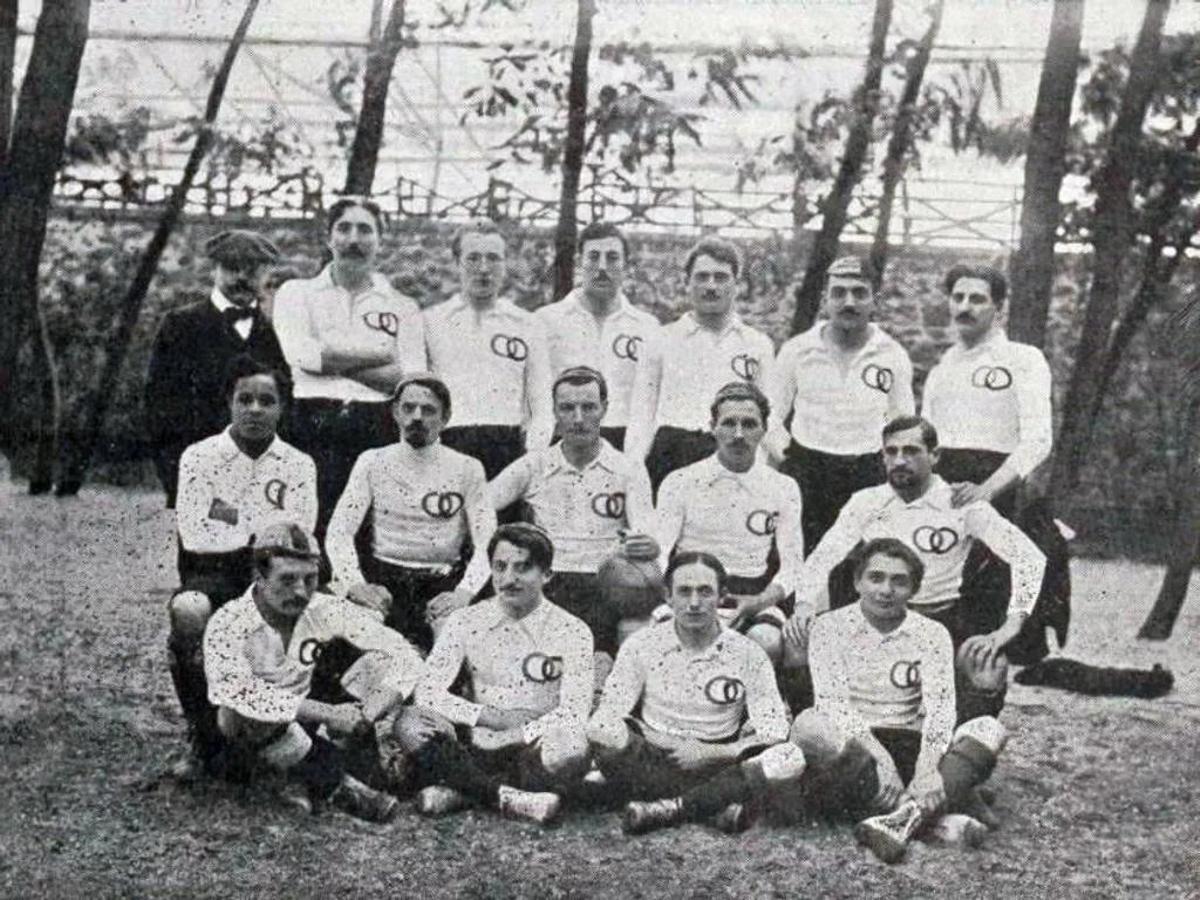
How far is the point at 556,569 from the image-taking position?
10.7ft

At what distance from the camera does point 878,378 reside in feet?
11.0

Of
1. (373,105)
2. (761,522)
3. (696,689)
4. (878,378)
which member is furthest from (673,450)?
(373,105)

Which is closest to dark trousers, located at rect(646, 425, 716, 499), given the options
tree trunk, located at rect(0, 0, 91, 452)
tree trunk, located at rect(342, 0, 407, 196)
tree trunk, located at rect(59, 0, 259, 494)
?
tree trunk, located at rect(342, 0, 407, 196)

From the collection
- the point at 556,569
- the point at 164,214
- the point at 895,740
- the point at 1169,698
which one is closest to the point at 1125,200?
the point at 1169,698

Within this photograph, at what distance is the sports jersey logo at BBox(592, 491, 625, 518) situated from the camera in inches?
129

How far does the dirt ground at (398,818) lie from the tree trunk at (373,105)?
A: 106 centimetres

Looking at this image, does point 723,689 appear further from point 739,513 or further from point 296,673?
point 296,673

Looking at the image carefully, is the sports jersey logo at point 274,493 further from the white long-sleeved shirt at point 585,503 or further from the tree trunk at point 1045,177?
the tree trunk at point 1045,177

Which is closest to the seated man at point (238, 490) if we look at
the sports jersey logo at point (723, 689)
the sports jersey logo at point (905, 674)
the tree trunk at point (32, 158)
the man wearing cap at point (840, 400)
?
the tree trunk at point (32, 158)

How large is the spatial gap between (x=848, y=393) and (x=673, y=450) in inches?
18.4

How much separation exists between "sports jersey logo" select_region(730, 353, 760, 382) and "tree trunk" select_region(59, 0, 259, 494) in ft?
5.14

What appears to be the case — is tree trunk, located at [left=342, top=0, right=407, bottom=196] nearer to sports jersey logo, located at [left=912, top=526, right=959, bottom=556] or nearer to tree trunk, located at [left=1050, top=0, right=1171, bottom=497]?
sports jersey logo, located at [left=912, top=526, right=959, bottom=556]

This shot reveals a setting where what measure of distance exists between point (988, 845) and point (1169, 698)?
83cm

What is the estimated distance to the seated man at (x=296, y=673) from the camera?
119 inches
